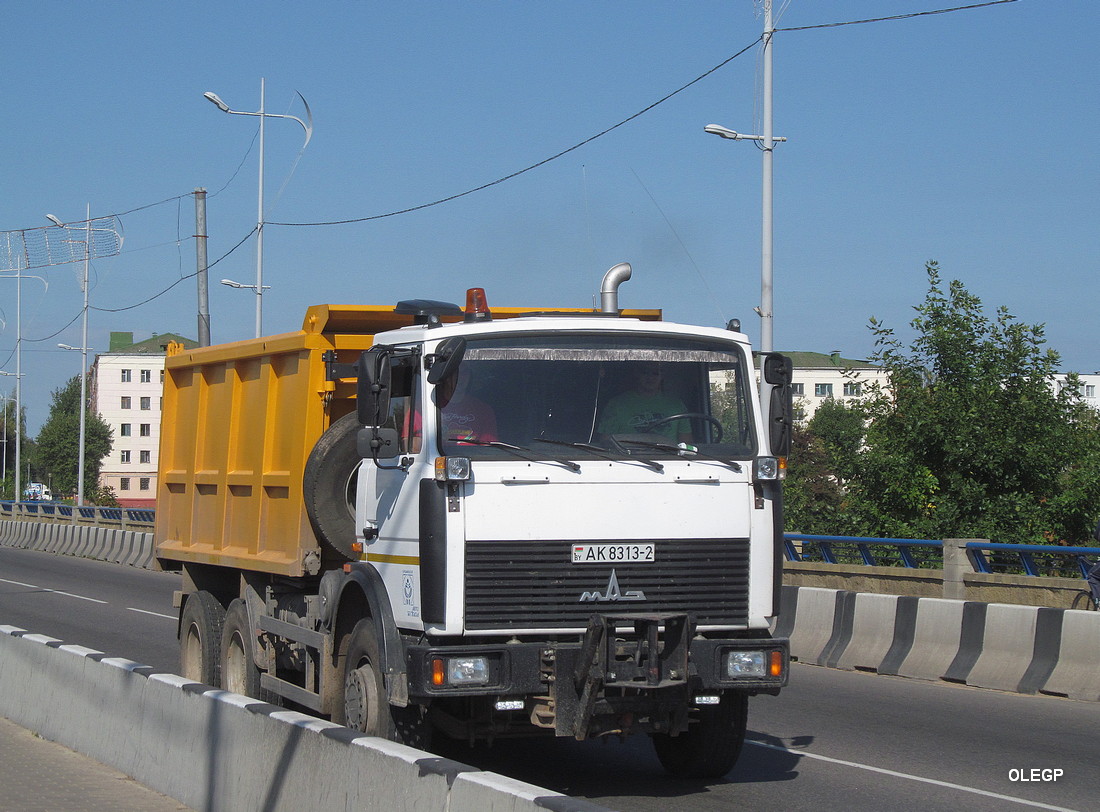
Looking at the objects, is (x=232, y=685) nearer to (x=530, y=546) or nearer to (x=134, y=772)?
(x=134, y=772)

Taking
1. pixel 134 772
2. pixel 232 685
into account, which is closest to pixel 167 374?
pixel 232 685

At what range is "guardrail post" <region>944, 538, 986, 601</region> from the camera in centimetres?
1403

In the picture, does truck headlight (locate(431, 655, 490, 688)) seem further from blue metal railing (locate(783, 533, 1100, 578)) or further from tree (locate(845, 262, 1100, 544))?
tree (locate(845, 262, 1100, 544))

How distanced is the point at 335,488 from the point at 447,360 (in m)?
2.00

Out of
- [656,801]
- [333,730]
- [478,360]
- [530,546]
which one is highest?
[478,360]

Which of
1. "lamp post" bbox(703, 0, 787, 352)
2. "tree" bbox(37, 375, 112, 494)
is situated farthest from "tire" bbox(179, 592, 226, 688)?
"tree" bbox(37, 375, 112, 494)

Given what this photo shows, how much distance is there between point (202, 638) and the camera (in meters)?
10.6

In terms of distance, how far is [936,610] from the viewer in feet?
40.4

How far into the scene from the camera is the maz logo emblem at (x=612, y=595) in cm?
659

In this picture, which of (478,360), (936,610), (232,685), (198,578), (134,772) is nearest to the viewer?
(478,360)

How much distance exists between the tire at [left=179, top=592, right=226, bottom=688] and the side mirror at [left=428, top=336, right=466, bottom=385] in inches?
178

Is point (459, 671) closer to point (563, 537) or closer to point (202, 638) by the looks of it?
point (563, 537)

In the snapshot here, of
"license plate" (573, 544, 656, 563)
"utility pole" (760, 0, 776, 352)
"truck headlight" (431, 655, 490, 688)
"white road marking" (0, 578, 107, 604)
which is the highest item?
"utility pole" (760, 0, 776, 352)

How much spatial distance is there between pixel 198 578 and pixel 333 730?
574 centimetres
